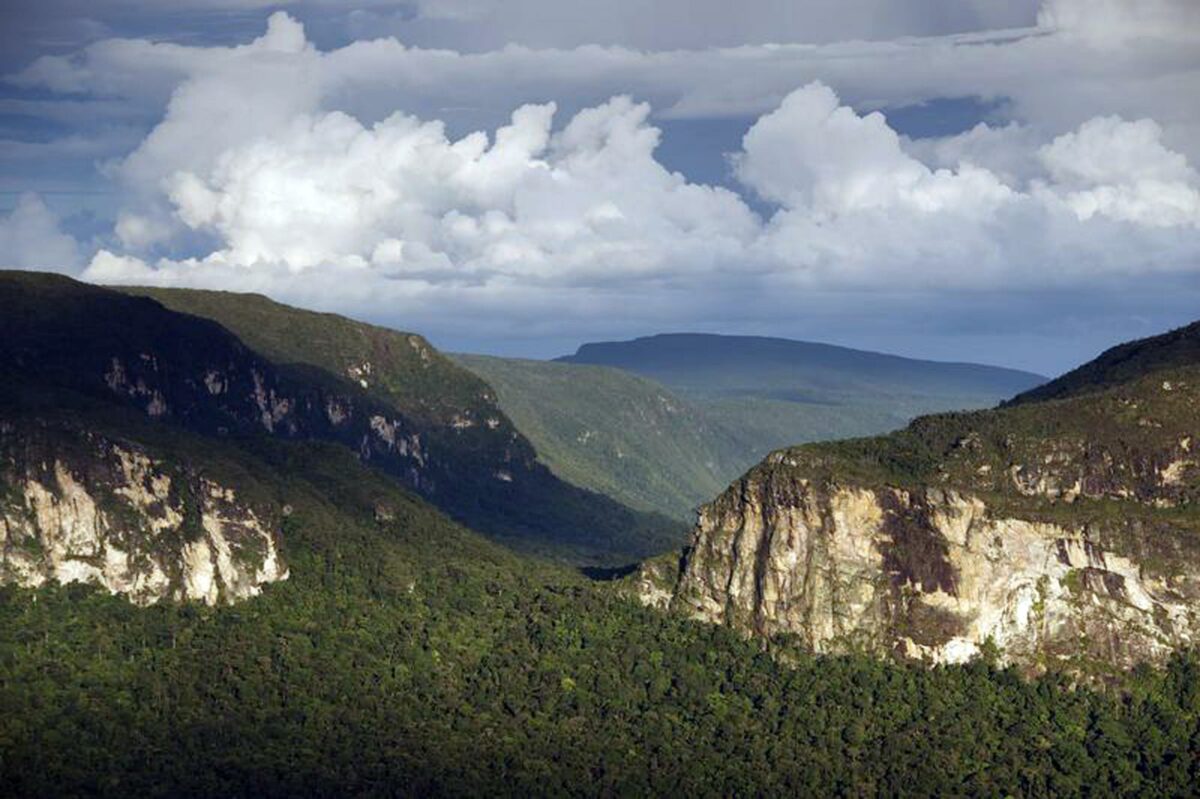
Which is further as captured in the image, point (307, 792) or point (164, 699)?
point (164, 699)

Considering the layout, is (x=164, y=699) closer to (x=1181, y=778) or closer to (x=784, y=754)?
(x=784, y=754)

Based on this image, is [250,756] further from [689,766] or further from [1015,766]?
[1015,766]

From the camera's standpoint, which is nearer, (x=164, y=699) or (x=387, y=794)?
(x=387, y=794)

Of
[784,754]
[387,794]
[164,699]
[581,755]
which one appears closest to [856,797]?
[784,754]

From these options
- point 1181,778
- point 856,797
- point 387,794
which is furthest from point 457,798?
point 1181,778

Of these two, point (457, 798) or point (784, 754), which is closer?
point (457, 798)

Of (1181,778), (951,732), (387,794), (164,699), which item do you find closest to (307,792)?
(387,794)

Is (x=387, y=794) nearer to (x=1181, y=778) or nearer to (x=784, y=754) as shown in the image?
(x=784, y=754)
